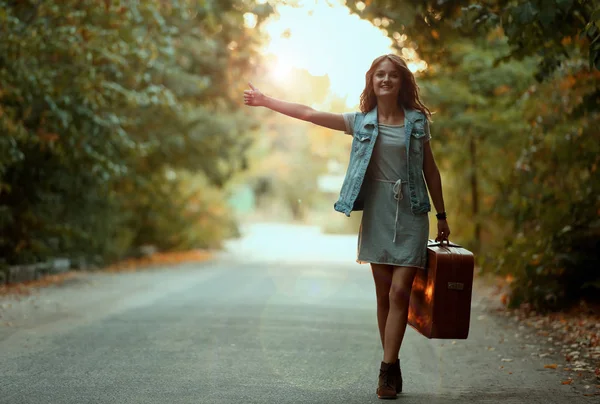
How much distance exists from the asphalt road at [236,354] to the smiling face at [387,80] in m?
1.94

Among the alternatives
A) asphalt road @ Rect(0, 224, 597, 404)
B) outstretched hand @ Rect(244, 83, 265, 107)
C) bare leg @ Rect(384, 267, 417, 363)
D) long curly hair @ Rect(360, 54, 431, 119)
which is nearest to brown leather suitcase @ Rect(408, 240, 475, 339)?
bare leg @ Rect(384, 267, 417, 363)

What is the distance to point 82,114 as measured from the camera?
12.4m

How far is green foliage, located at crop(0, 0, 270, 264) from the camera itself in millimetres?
11312

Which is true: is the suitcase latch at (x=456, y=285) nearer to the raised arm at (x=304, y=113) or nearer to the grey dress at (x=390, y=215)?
the grey dress at (x=390, y=215)

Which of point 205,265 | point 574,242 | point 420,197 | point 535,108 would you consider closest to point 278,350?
point 420,197

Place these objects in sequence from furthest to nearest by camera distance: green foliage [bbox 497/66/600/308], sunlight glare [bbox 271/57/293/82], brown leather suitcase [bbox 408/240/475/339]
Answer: sunlight glare [bbox 271/57/293/82] < green foliage [bbox 497/66/600/308] < brown leather suitcase [bbox 408/240/475/339]

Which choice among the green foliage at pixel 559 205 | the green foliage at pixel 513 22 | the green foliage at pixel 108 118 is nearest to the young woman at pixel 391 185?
the green foliage at pixel 513 22

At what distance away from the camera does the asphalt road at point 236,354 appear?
5.61 m

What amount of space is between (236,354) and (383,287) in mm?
1759

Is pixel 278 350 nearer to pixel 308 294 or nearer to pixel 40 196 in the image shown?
pixel 308 294

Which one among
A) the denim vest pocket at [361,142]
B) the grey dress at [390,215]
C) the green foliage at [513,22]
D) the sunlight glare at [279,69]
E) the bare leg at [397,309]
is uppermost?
the sunlight glare at [279,69]

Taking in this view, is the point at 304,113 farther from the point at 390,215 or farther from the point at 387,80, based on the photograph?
the point at 390,215

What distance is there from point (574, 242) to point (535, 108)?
2.87 metres

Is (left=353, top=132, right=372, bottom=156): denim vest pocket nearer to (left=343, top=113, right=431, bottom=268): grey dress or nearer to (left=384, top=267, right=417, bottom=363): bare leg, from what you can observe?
(left=343, top=113, right=431, bottom=268): grey dress
